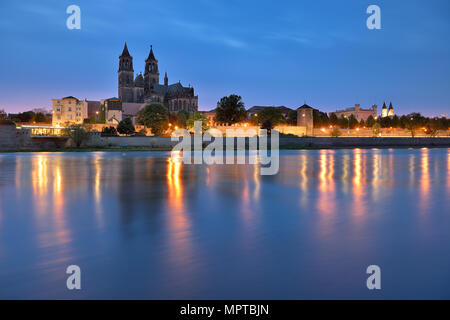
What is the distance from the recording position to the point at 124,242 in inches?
268

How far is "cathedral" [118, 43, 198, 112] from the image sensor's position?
11544 cm

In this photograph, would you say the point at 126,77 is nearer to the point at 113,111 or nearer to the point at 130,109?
the point at 130,109

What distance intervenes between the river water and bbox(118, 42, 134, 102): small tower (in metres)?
115

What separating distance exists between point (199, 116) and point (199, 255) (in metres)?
69.9

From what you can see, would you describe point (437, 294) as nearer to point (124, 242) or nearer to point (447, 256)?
point (447, 256)

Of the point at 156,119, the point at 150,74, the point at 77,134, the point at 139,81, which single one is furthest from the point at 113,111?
the point at 77,134

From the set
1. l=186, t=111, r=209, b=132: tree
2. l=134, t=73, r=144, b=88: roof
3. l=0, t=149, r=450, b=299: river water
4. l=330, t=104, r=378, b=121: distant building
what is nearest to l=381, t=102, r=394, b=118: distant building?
l=330, t=104, r=378, b=121: distant building

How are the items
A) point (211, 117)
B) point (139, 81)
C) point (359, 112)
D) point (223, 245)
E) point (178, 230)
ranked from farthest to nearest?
point (359, 112) < point (139, 81) < point (211, 117) < point (178, 230) < point (223, 245)

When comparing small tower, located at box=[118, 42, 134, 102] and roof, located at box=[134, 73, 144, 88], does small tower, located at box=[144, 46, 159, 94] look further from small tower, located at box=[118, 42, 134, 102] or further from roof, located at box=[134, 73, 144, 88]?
small tower, located at box=[118, 42, 134, 102]

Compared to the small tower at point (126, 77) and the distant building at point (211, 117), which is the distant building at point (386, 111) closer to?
the distant building at point (211, 117)

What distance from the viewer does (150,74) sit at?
126375 mm

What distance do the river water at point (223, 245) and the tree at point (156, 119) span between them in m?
56.6

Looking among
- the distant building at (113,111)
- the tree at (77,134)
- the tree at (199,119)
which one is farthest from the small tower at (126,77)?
the tree at (77,134)

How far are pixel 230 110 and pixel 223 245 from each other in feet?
235
